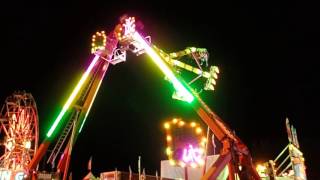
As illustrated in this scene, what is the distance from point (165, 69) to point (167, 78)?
0.66 metres

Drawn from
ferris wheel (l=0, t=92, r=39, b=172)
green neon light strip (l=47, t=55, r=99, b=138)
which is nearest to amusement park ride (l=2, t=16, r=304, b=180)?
green neon light strip (l=47, t=55, r=99, b=138)

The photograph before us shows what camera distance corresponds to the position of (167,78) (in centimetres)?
2561

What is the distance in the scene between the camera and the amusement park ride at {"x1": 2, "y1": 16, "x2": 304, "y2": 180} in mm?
21741

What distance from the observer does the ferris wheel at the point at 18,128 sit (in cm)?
5094

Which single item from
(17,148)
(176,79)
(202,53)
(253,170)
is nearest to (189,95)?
(176,79)

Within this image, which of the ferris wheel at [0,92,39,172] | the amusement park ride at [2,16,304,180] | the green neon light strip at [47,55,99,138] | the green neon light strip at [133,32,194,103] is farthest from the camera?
the ferris wheel at [0,92,39,172]

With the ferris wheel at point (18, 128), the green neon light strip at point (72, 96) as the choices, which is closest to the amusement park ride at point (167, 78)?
the green neon light strip at point (72, 96)

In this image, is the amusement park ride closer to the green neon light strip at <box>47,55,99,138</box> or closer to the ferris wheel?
the green neon light strip at <box>47,55,99,138</box>

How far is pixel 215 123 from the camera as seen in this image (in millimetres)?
23406

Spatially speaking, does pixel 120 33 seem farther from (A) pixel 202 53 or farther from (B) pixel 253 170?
(B) pixel 253 170

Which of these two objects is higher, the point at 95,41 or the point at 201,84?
the point at 95,41

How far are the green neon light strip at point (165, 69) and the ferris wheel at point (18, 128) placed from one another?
1156 inches

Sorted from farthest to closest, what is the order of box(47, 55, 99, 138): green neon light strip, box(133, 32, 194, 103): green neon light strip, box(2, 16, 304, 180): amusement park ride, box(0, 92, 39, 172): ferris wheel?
box(0, 92, 39, 172): ferris wheel < box(47, 55, 99, 138): green neon light strip < box(133, 32, 194, 103): green neon light strip < box(2, 16, 304, 180): amusement park ride

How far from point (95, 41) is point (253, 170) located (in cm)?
1541
